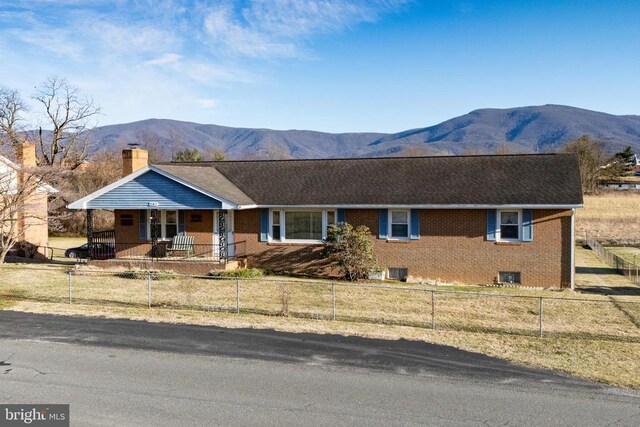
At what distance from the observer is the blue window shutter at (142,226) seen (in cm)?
2772

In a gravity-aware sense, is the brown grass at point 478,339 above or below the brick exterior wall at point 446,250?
below

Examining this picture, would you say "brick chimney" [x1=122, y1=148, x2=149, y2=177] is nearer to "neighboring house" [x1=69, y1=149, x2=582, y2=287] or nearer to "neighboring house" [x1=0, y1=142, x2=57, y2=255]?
"neighboring house" [x1=69, y1=149, x2=582, y2=287]

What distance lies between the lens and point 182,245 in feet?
87.4

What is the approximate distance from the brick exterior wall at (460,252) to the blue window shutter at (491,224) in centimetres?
18

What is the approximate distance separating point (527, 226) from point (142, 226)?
17.1 m

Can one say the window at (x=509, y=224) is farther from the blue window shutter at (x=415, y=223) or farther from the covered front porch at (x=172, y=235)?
the covered front porch at (x=172, y=235)

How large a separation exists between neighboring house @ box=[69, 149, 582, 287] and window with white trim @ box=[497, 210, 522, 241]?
1.6 inches

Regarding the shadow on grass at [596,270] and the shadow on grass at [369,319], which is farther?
the shadow on grass at [596,270]

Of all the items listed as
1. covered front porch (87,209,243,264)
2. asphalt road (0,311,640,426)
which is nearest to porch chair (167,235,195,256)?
covered front porch (87,209,243,264)

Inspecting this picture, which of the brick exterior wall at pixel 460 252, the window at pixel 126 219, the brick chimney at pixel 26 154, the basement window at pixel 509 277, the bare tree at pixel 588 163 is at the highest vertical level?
the bare tree at pixel 588 163

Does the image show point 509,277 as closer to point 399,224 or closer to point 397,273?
point 397,273

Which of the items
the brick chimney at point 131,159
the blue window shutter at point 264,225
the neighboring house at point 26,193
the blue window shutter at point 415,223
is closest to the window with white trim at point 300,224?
the blue window shutter at point 264,225

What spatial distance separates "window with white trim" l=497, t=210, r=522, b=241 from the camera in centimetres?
2425

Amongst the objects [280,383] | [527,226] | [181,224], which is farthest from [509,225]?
[280,383]
